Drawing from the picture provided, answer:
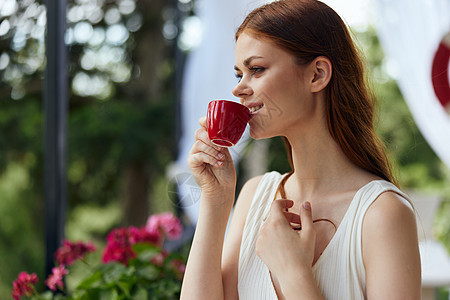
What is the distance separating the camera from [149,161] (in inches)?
265

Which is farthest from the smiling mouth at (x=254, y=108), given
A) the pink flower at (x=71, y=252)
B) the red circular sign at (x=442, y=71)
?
the red circular sign at (x=442, y=71)

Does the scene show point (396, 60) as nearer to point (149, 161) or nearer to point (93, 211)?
point (149, 161)

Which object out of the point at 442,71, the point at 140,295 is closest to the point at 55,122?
the point at 140,295

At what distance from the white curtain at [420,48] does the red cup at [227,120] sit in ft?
7.92

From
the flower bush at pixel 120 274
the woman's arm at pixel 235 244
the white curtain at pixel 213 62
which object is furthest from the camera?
the white curtain at pixel 213 62

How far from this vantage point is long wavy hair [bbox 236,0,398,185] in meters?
1.00

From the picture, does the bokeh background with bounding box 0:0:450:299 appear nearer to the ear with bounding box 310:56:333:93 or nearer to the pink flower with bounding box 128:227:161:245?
the pink flower with bounding box 128:227:161:245

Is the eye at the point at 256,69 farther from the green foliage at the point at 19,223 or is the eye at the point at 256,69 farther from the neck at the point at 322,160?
the green foliage at the point at 19,223

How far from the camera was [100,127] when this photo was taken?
6.41 m

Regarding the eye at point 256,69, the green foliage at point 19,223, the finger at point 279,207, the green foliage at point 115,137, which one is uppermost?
the eye at point 256,69

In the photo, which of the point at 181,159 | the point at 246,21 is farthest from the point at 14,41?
the point at 246,21

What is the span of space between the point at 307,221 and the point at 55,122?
1.18 metres

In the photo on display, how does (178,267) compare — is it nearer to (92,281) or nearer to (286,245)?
(92,281)

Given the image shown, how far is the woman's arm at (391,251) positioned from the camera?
2.92 ft
